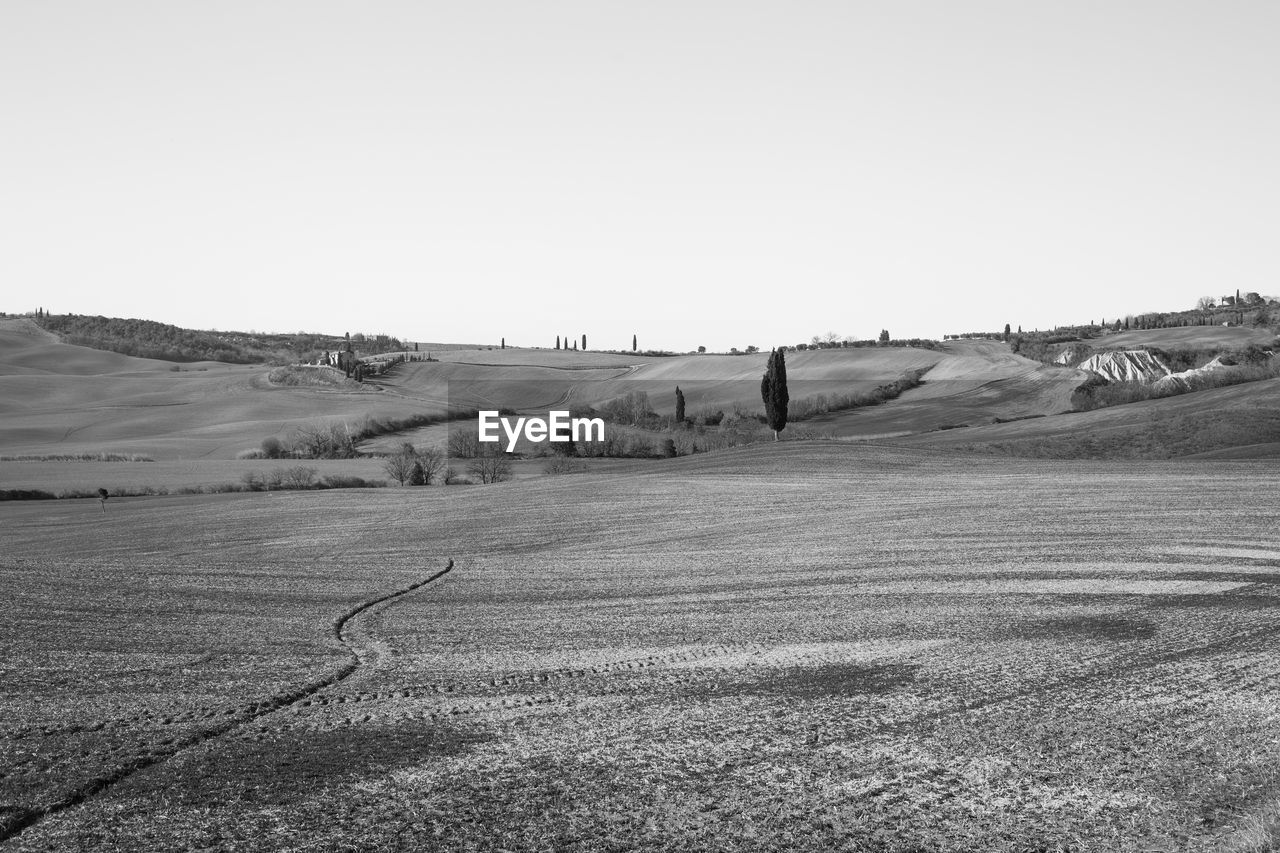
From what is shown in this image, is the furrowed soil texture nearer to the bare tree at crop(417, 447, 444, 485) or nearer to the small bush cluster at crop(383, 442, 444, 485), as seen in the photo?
the small bush cluster at crop(383, 442, 444, 485)

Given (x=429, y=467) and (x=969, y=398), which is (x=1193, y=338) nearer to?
(x=969, y=398)

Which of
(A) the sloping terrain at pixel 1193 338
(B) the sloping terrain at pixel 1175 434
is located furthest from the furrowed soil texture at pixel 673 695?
(A) the sloping terrain at pixel 1193 338

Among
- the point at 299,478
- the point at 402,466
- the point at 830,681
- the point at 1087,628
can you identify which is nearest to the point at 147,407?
the point at 299,478

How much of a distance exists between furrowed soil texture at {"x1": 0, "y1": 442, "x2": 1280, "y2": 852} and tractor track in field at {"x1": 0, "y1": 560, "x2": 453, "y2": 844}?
35 millimetres

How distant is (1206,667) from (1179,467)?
31.9 metres

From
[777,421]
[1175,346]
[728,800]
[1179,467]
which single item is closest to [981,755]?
[728,800]

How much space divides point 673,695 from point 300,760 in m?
4.00

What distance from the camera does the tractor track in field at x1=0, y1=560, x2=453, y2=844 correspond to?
860 cm

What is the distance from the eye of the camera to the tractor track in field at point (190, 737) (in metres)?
8.60

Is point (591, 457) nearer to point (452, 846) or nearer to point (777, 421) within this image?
point (777, 421)

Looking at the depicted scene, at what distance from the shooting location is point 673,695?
12.4 metres

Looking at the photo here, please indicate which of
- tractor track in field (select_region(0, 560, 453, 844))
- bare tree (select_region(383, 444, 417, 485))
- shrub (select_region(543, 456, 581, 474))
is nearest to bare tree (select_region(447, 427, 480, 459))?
shrub (select_region(543, 456, 581, 474))

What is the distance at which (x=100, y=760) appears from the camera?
988 cm

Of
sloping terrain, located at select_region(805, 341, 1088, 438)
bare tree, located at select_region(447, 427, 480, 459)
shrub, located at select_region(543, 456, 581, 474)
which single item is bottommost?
shrub, located at select_region(543, 456, 581, 474)
